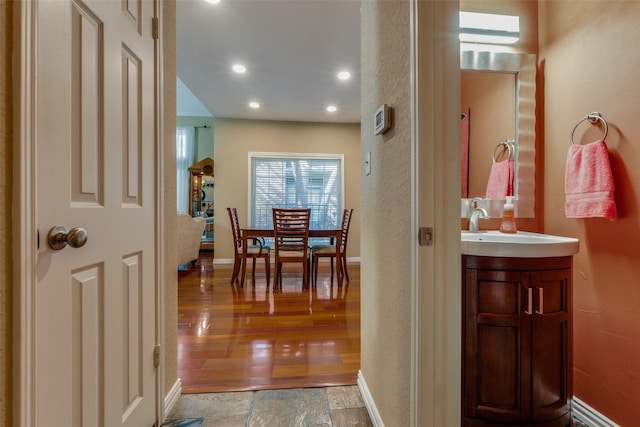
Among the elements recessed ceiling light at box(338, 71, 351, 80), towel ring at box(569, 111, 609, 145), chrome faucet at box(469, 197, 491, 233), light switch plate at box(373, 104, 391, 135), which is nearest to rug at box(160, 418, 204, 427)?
light switch plate at box(373, 104, 391, 135)

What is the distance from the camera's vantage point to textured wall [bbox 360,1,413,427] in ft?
3.12

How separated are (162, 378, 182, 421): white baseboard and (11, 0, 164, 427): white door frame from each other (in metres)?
0.76

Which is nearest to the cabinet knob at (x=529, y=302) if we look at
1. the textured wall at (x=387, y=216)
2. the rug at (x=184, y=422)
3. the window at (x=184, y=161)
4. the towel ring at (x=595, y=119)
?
the textured wall at (x=387, y=216)

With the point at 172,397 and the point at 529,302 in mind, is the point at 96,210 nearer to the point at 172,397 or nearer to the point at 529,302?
the point at 172,397

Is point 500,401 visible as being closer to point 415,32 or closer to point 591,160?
point 591,160

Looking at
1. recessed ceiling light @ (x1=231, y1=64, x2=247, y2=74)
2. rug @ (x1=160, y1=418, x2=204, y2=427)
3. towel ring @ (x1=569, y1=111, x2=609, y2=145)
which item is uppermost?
recessed ceiling light @ (x1=231, y1=64, x2=247, y2=74)

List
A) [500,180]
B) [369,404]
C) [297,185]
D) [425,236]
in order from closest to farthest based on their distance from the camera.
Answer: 1. [425,236]
2. [369,404]
3. [500,180]
4. [297,185]

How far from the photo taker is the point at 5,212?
615 mm

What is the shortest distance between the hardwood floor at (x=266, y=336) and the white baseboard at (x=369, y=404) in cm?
12

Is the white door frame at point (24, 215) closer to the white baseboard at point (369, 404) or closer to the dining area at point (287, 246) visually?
the white baseboard at point (369, 404)

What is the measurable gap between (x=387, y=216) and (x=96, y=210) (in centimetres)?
102

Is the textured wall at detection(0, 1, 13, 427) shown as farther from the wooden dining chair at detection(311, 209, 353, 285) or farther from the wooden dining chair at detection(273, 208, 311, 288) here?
the wooden dining chair at detection(311, 209, 353, 285)

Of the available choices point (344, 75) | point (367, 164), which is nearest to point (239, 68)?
point (344, 75)

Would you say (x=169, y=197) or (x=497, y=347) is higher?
(x=169, y=197)
